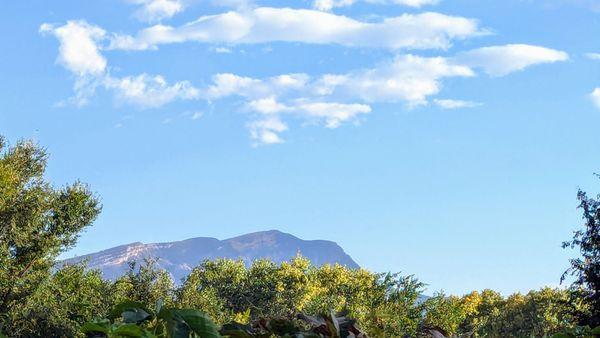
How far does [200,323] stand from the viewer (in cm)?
184

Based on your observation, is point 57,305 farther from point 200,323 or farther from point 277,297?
point 200,323

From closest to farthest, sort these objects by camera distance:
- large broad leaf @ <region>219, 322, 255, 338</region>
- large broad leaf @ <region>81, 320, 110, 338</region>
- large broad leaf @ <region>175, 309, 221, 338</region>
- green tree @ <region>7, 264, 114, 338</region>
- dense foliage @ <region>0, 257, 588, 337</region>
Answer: large broad leaf @ <region>175, 309, 221, 338</region> < large broad leaf @ <region>81, 320, 110, 338</region> < large broad leaf @ <region>219, 322, 255, 338</region> < green tree @ <region>7, 264, 114, 338</region> < dense foliage @ <region>0, 257, 588, 337</region>

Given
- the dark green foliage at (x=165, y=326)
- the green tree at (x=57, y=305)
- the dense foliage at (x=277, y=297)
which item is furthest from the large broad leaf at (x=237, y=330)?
the dense foliage at (x=277, y=297)

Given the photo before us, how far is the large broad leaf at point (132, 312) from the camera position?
7.31 ft

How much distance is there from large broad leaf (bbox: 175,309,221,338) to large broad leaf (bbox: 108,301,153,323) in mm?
386

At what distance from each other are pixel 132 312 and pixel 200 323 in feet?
1.62

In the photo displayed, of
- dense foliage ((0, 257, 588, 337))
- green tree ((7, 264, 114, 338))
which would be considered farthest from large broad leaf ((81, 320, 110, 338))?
dense foliage ((0, 257, 588, 337))

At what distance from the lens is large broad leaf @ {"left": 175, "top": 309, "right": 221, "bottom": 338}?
1.84m

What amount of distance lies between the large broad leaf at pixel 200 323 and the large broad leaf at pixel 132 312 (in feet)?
1.27

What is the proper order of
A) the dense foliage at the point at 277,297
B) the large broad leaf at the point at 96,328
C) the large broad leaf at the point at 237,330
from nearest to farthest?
the large broad leaf at the point at 96,328 → the large broad leaf at the point at 237,330 → the dense foliage at the point at 277,297

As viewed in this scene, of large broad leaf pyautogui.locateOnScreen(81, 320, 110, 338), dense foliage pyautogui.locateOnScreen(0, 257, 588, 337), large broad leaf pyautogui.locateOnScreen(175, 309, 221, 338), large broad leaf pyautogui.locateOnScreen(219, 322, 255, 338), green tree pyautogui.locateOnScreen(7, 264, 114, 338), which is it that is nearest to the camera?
large broad leaf pyautogui.locateOnScreen(175, 309, 221, 338)

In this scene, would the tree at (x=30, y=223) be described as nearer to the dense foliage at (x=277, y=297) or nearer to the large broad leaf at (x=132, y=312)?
the dense foliage at (x=277, y=297)

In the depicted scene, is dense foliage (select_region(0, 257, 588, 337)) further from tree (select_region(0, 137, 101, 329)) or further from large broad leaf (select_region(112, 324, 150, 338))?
large broad leaf (select_region(112, 324, 150, 338))

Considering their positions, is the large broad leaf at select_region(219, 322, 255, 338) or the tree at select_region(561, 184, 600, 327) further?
the tree at select_region(561, 184, 600, 327)
